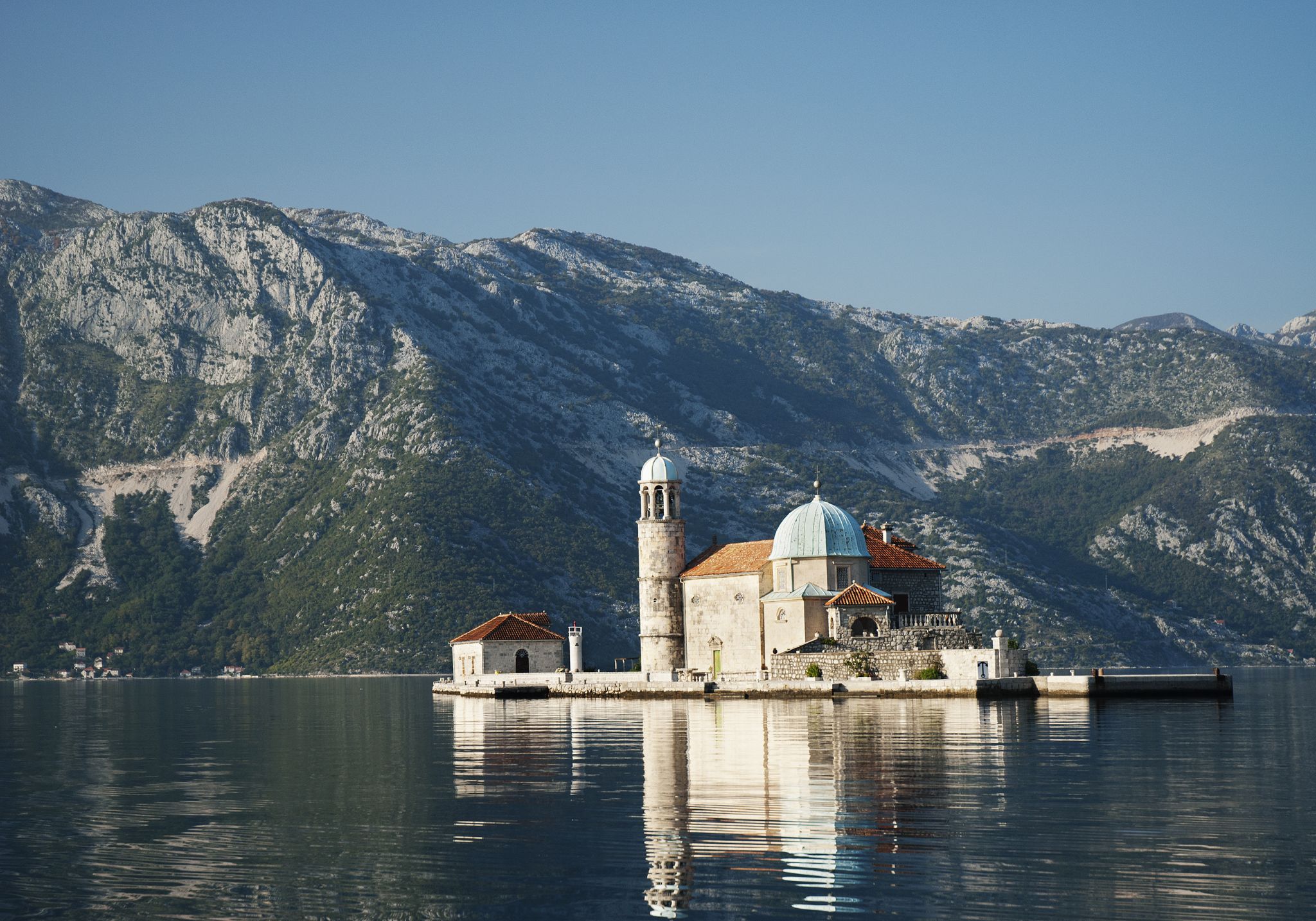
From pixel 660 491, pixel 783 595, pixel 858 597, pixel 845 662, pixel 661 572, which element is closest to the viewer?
pixel 845 662

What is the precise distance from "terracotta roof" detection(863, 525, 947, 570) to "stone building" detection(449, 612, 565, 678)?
21.4 m

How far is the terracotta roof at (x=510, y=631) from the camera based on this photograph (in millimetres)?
97688

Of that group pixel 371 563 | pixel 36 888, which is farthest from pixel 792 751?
pixel 371 563

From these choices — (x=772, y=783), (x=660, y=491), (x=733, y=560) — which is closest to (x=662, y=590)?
(x=733, y=560)

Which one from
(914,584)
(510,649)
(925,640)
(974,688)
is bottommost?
(974,688)

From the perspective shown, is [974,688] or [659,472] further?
[659,472]

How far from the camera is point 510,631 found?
98.1 meters

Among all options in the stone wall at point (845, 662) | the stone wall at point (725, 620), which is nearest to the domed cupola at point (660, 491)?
the stone wall at point (725, 620)

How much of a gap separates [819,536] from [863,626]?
5.80m

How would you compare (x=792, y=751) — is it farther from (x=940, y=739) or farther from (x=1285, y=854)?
(x=1285, y=854)

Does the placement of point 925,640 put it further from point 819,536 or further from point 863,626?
point 819,536

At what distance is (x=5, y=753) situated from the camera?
48812 millimetres

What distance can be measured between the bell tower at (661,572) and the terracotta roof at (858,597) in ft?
44.3

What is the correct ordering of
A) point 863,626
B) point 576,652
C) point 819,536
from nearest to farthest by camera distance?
1. point 863,626
2. point 819,536
3. point 576,652
